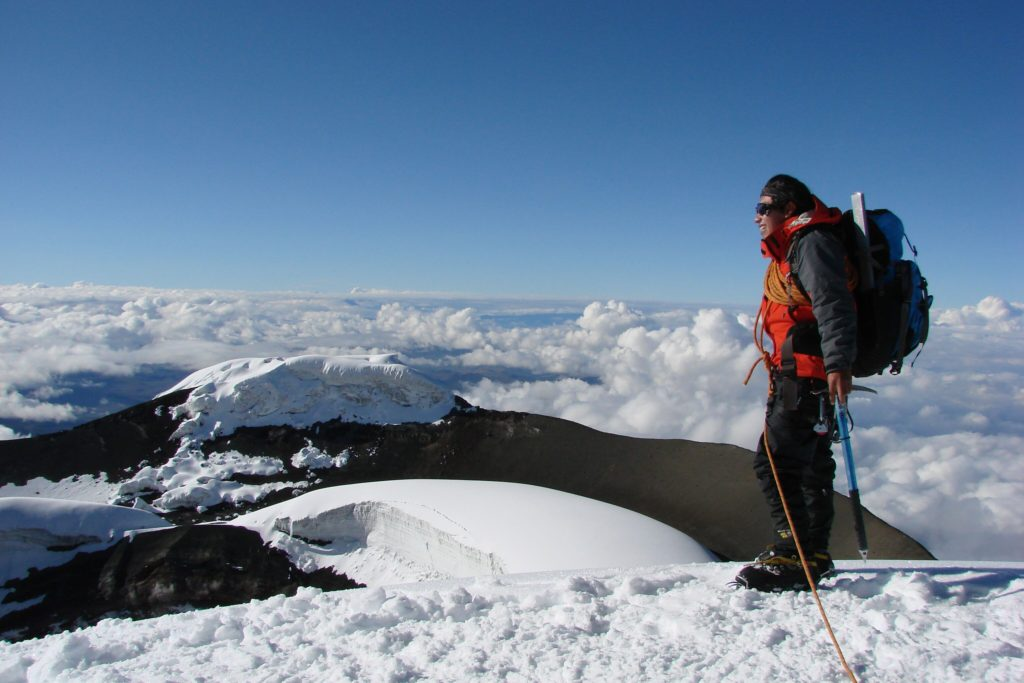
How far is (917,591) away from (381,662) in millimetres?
3050

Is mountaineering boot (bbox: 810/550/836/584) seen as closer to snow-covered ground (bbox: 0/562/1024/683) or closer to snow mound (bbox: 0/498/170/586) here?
snow-covered ground (bbox: 0/562/1024/683)

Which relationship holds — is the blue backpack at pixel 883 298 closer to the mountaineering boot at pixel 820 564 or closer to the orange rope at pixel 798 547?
the orange rope at pixel 798 547

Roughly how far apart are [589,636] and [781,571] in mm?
1354

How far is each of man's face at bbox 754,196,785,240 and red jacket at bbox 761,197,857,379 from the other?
0.07 meters

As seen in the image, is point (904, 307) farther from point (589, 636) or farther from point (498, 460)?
point (498, 460)

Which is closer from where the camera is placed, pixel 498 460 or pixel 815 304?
pixel 815 304

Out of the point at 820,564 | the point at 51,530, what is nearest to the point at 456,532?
the point at 820,564

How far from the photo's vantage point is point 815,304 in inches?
135

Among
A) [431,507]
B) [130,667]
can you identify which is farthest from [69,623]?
[130,667]

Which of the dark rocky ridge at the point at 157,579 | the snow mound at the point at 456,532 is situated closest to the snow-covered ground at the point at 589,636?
the snow mound at the point at 456,532

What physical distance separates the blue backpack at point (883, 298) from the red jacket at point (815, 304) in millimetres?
212

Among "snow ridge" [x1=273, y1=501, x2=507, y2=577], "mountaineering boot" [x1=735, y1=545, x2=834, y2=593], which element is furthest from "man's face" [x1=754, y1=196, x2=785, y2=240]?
"snow ridge" [x1=273, y1=501, x2=507, y2=577]

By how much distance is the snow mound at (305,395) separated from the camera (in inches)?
1861

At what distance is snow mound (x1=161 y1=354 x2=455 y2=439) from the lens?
47281 mm
